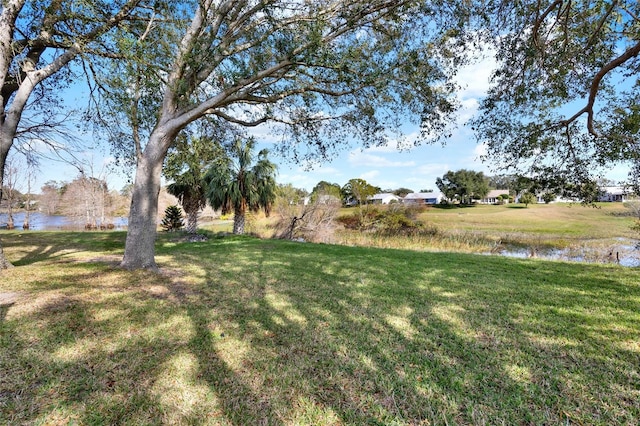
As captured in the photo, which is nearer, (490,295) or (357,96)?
(490,295)

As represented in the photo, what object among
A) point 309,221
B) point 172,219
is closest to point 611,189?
point 309,221

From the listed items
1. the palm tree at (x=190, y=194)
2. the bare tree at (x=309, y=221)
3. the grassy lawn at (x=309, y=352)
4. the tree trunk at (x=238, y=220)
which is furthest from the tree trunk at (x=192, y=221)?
the grassy lawn at (x=309, y=352)

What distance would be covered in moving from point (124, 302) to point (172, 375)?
6.49ft

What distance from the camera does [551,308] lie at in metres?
3.88

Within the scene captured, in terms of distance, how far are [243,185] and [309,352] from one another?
460 inches

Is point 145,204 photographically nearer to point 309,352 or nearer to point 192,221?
point 309,352

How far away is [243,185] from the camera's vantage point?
529 inches

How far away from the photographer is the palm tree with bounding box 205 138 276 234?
1320 centimetres

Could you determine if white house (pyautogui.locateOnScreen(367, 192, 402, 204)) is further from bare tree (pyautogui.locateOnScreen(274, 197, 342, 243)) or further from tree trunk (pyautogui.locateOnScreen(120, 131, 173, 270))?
tree trunk (pyautogui.locateOnScreen(120, 131, 173, 270))

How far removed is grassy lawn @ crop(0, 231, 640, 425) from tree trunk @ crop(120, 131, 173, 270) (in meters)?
0.46

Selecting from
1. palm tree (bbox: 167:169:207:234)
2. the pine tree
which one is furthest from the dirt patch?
the pine tree

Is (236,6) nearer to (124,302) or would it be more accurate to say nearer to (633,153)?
(124,302)

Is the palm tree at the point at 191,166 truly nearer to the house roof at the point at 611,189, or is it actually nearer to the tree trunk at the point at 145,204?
the tree trunk at the point at 145,204

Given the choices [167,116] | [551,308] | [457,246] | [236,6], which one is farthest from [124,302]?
[457,246]
